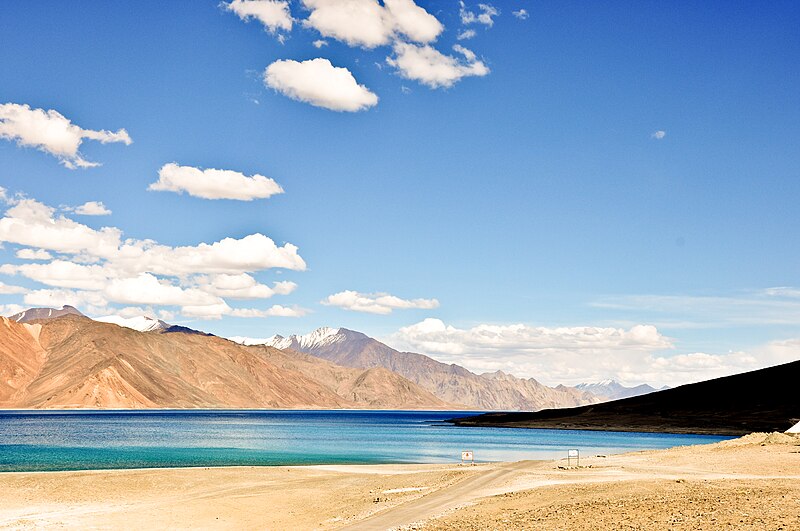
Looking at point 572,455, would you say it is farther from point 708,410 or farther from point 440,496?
point 708,410

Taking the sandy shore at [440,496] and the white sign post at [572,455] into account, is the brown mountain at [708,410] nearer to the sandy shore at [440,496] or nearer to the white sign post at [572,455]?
the white sign post at [572,455]

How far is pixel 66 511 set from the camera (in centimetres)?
3650

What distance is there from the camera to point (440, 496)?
120ft

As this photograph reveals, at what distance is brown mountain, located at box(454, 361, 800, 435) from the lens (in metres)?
151

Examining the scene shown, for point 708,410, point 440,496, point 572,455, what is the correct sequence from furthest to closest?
1. point 708,410
2. point 572,455
3. point 440,496

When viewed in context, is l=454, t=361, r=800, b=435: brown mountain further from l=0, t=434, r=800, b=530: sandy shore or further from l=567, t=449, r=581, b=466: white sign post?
l=0, t=434, r=800, b=530: sandy shore

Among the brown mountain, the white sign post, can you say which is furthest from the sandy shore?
the brown mountain

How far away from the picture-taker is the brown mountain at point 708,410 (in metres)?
151

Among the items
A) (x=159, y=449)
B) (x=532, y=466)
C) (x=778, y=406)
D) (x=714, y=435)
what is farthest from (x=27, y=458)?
(x=778, y=406)

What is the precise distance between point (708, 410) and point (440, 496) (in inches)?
5832

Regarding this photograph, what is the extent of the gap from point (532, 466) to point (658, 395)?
154 metres

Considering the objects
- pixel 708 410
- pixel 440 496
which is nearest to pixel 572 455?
pixel 440 496

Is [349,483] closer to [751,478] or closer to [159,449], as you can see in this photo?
[751,478]

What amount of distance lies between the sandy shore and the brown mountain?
332 ft
